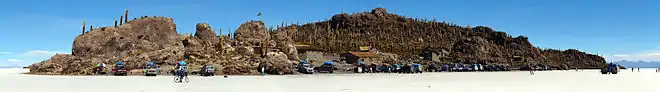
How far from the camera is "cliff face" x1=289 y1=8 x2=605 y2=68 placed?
12306cm

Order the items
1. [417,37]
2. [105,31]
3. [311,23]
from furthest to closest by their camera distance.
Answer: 1. [311,23]
2. [417,37]
3. [105,31]

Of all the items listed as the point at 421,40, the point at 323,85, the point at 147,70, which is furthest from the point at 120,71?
the point at 421,40

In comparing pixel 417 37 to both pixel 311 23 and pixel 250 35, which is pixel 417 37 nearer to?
pixel 311 23

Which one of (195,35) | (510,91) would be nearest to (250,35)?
(195,35)

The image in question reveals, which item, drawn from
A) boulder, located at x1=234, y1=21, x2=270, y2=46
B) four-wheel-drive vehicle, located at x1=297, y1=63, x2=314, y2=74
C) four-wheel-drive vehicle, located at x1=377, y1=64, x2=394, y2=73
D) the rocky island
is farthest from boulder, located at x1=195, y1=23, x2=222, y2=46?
four-wheel-drive vehicle, located at x1=377, y1=64, x2=394, y2=73

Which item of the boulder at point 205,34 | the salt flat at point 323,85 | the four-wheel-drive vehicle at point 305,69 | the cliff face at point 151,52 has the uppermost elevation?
the boulder at point 205,34

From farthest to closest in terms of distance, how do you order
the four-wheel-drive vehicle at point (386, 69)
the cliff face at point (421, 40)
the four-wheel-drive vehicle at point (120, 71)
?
the cliff face at point (421, 40), the four-wheel-drive vehicle at point (386, 69), the four-wheel-drive vehicle at point (120, 71)

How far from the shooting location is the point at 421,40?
149 m

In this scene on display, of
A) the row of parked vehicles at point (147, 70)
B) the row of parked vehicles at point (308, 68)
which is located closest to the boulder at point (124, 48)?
the row of parked vehicles at point (147, 70)

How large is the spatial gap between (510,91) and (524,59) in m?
114

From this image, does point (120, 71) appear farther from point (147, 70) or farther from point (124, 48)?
point (124, 48)

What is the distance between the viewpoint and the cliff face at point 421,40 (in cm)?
12306

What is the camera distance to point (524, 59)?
12494 centimetres

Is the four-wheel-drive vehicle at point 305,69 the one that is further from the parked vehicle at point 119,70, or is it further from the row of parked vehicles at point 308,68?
the parked vehicle at point 119,70
